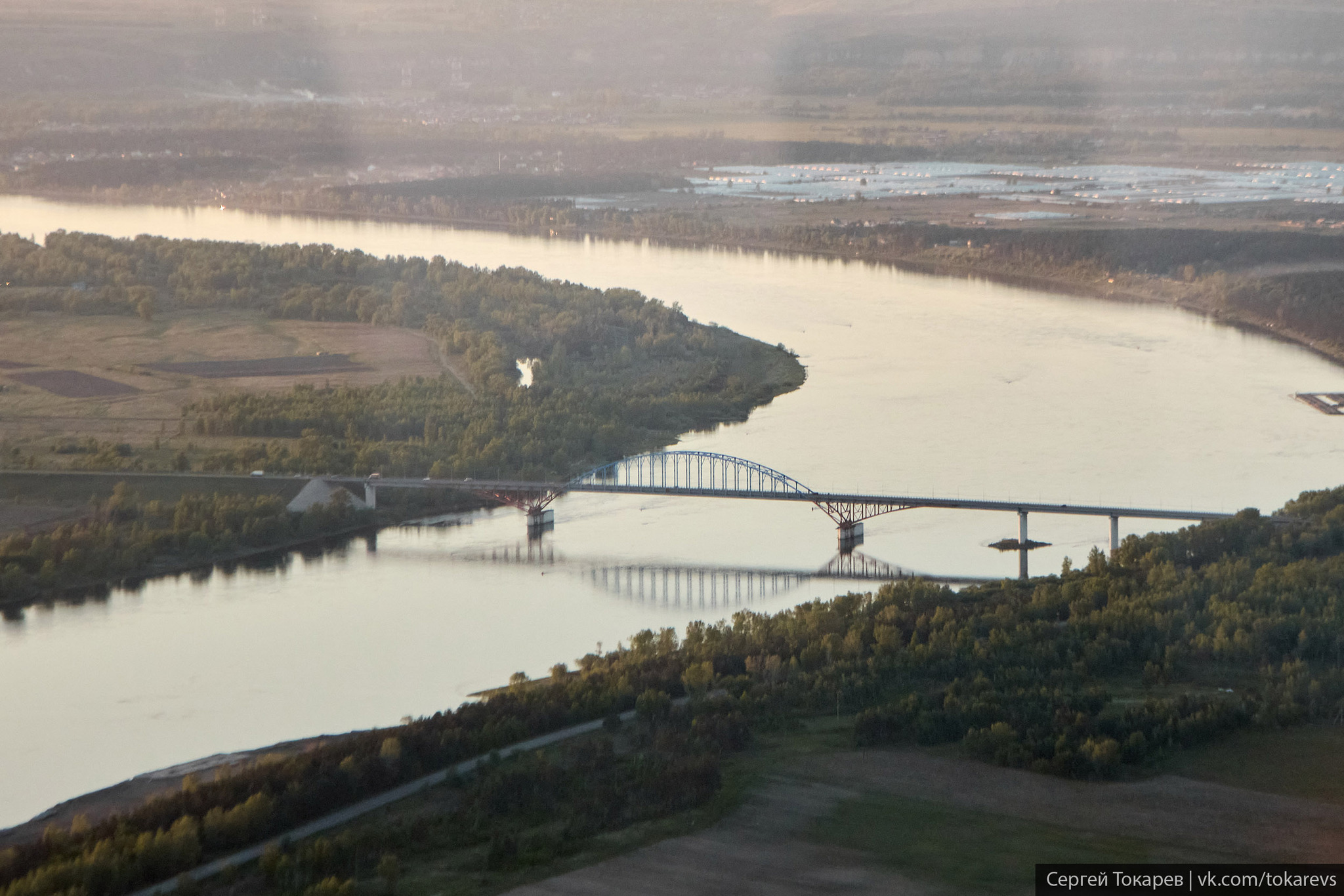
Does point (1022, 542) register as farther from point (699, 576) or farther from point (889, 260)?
point (889, 260)

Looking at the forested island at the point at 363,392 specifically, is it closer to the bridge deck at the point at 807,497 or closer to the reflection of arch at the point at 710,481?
the bridge deck at the point at 807,497

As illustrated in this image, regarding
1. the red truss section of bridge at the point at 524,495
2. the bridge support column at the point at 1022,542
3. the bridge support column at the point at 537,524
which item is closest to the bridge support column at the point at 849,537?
the bridge support column at the point at 1022,542

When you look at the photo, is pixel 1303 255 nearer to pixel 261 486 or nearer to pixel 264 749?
pixel 261 486

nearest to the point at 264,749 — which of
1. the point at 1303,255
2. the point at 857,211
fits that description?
the point at 1303,255

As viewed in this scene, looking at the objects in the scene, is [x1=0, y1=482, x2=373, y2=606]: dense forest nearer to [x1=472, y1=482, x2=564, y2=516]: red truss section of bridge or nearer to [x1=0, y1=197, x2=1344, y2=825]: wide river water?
[x1=0, y1=197, x2=1344, y2=825]: wide river water

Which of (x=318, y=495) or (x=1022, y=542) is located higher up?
(x=318, y=495)

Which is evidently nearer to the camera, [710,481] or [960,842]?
[960,842]

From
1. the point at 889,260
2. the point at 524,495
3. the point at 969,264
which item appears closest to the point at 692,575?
the point at 524,495
